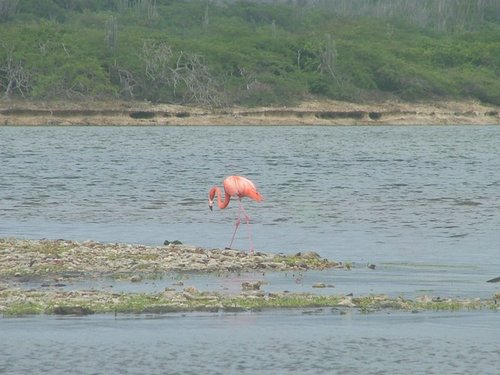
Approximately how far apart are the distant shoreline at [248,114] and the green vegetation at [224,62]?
0.60 metres

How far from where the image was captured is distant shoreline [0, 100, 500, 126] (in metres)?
78.9

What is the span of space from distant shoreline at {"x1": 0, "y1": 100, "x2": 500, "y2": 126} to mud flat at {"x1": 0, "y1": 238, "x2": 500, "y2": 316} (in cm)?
5912

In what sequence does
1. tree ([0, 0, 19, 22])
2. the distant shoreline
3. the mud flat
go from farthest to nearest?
tree ([0, 0, 19, 22]) < the distant shoreline < the mud flat

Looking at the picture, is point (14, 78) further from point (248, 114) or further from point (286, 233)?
point (286, 233)

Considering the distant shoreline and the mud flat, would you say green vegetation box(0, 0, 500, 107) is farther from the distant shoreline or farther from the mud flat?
the mud flat

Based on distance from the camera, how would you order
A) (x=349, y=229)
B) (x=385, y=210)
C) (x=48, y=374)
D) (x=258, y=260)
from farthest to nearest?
1. (x=385, y=210)
2. (x=349, y=229)
3. (x=258, y=260)
4. (x=48, y=374)

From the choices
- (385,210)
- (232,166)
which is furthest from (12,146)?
(385,210)

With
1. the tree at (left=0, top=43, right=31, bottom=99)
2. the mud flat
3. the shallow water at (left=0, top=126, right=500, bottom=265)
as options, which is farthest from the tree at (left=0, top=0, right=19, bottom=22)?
the mud flat

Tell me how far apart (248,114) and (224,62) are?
756 cm

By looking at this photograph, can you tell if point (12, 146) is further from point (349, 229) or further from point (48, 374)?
point (48, 374)

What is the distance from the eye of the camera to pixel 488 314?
14492 millimetres

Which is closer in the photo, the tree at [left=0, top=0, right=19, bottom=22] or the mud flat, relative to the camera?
the mud flat

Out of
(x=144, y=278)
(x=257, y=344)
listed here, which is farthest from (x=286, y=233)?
(x=257, y=344)

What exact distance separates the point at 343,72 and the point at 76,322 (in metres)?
77.0
